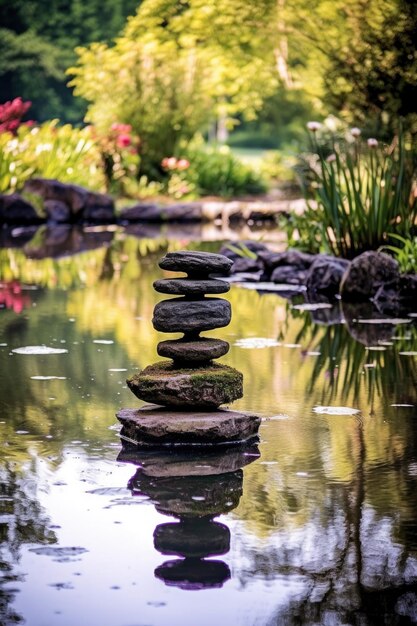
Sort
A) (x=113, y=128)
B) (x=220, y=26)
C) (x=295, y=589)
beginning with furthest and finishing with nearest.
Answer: (x=113, y=128)
(x=220, y=26)
(x=295, y=589)

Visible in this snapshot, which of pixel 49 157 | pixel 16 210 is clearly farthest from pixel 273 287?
pixel 49 157

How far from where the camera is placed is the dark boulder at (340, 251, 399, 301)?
10.5 m

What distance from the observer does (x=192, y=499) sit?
15.2ft

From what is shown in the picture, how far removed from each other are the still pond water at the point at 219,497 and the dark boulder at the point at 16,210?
11.0 m

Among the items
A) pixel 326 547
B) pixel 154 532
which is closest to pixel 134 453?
pixel 154 532

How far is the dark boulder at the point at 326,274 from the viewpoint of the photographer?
36.3ft

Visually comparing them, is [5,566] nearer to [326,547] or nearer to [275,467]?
[326,547]

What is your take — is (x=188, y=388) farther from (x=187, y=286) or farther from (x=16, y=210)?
(x=16, y=210)

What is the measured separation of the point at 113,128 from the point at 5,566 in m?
19.0

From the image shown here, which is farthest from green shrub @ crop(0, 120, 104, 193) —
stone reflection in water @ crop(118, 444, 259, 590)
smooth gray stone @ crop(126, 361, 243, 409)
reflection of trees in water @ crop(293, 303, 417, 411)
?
stone reflection in water @ crop(118, 444, 259, 590)

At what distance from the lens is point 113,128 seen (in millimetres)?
22344

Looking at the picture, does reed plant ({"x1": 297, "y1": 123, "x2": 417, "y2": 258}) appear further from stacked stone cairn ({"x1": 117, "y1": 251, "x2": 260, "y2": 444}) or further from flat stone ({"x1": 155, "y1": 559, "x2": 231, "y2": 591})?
flat stone ({"x1": 155, "y1": 559, "x2": 231, "y2": 591})

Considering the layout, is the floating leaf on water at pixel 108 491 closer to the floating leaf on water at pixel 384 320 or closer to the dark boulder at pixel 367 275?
the floating leaf on water at pixel 384 320

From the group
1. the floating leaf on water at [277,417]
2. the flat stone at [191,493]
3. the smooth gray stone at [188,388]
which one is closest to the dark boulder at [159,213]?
the floating leaf on water at [277,417]
